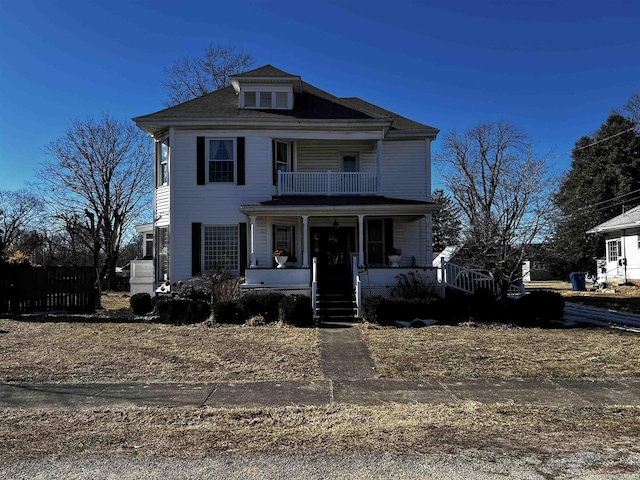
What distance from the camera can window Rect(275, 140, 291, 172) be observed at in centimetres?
1734

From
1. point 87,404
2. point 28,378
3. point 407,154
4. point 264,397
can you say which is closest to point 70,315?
point 28,378

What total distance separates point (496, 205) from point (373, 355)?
7.52 metres

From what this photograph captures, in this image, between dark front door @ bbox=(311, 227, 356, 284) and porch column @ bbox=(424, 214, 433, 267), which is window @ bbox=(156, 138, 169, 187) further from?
porch column @ bbox=(424, 214, 433, 267)

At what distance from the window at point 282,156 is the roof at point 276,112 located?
42.4 inches

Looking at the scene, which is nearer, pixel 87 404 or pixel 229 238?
pixel 87 404

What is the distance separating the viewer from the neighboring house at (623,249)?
25.9 metres

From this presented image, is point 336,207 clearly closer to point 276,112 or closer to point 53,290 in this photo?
point 276,112

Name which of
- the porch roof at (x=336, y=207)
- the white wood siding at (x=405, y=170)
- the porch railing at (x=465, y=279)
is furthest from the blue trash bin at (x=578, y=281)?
the porch roof at (x=336, y=207)

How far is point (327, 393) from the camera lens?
6.33 metres

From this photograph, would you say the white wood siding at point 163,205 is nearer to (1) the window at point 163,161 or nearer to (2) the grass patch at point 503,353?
(1) the window at point 163,161

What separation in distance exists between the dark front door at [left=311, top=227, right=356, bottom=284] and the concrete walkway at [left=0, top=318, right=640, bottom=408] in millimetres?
10389

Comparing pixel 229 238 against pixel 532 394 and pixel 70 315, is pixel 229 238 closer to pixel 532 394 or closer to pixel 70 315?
pixel 70 315

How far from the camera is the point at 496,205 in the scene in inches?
550

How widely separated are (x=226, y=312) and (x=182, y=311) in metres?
1.36
